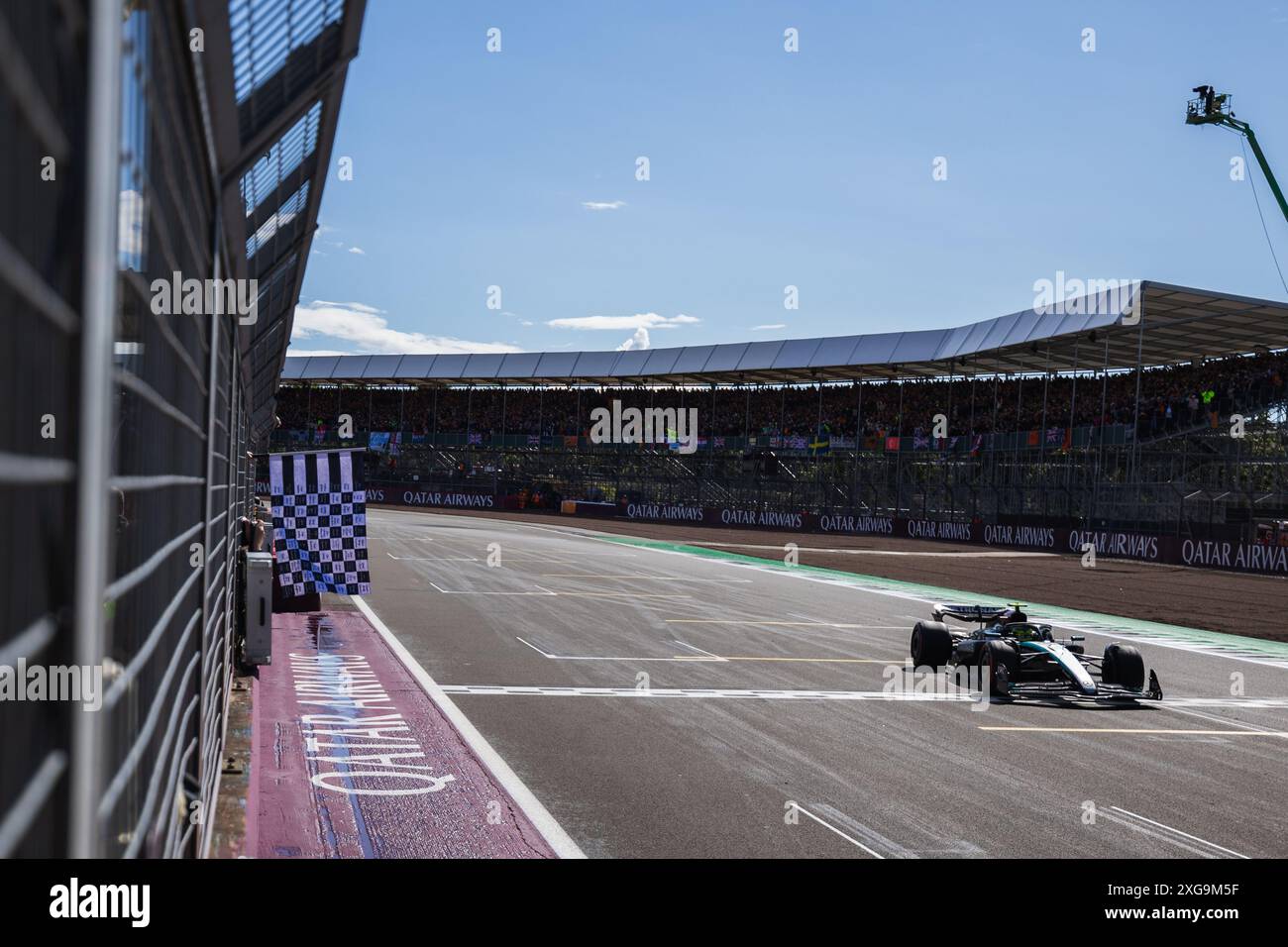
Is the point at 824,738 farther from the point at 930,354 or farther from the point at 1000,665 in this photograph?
the point at 930,354

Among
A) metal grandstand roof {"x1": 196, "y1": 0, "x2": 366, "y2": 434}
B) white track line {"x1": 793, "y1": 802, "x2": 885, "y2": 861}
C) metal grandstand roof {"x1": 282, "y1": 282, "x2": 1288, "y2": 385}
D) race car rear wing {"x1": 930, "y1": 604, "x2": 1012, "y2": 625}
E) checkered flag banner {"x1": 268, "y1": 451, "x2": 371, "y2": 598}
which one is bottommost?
white track line {"x1": 793, "y1": 802, "x2": 885, "y2": 861}

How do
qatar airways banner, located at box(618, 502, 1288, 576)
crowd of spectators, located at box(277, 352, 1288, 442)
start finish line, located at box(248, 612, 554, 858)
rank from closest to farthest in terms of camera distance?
start finish line, located at box(248, 612, 554, 858) < qatar airways banner, located at box(618, 502, 1288, 576) < crowd of spectators, located at box(277, 352, 1288, 442)

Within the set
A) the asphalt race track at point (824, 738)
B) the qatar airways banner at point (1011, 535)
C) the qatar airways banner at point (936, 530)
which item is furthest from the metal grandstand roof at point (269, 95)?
the qatar airways banner at point (1011, 535)

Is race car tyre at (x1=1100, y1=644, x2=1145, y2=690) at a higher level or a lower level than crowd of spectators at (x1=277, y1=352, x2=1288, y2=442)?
lower

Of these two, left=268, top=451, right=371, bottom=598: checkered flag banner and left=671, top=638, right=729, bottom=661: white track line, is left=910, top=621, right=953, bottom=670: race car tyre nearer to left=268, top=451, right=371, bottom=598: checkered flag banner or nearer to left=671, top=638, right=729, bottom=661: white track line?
left=671, top=638, right=729, bottom=661: white track line

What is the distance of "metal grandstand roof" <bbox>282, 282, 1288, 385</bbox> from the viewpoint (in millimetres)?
37406

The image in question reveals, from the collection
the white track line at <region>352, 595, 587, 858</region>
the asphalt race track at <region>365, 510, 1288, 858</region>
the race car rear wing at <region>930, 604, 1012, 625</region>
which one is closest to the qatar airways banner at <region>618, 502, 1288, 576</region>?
the asphalt race track at <region>365, 510, 1288, 858</region>

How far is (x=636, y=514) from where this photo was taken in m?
56.7

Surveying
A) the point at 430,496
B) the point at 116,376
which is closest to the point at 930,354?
the point at 430,496

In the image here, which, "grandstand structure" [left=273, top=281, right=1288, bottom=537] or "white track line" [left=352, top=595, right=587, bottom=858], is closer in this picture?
"white track line" [left=352, top=595, right=587, bottom=858]

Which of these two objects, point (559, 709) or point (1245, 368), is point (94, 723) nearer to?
point (559, 709)

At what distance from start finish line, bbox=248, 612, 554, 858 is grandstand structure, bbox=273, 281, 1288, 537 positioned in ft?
100
